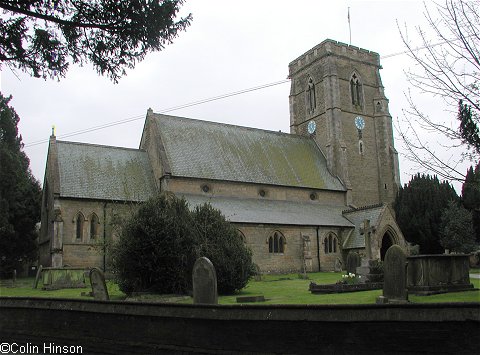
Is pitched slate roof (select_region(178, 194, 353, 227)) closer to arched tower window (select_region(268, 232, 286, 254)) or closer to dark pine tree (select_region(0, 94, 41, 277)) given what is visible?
arched tower window (select_region(268, 232, 286, 254))

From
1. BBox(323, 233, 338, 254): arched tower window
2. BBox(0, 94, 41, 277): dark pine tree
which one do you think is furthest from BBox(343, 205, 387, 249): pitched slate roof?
BBox(0, 94, 41, 277): dark pine tree

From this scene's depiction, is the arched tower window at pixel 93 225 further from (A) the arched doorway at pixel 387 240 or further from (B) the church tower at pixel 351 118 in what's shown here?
(B) the church tower at pixel 351 118

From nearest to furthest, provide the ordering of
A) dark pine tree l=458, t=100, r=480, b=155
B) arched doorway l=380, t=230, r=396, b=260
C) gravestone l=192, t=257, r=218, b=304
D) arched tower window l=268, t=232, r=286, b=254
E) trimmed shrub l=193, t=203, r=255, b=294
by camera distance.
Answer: dark pine tree l=458, t=100, r=480, b=155
gravestone l=192, t=257, r=218, b=304
trimmed shrub l=193, t=203, r=255, b=294
arched tower window l=268, t=232, r=286, b=254
arched doorway l=380, t=230, r=396, b=260

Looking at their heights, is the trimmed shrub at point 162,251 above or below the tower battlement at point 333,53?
below

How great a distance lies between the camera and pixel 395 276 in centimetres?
1170

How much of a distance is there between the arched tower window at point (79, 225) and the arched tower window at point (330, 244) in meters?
16.9

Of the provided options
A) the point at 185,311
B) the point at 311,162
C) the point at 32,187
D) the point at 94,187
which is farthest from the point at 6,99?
the point at 185,311

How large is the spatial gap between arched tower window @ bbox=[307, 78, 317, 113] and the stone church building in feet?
0.35

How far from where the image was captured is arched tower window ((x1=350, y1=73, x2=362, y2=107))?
43906 millimetres

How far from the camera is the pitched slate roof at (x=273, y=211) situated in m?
31.9

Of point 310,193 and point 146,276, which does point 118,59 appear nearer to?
point 146,276

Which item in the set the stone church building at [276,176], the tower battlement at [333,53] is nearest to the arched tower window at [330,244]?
the stone church building at [276,176]

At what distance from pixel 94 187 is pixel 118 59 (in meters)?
21.3

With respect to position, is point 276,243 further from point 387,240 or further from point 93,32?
point 93,32
